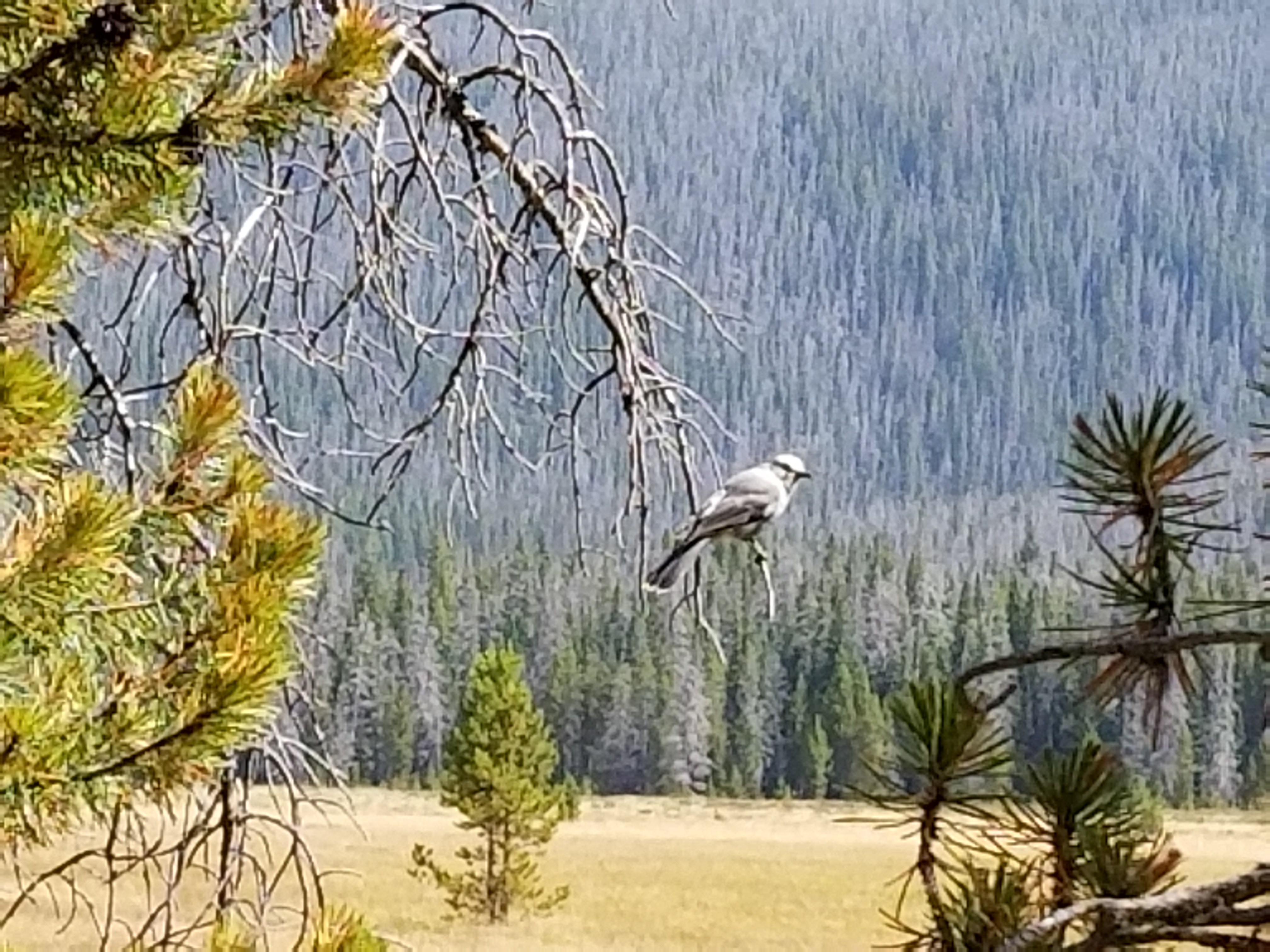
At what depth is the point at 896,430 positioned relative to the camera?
56.0 m

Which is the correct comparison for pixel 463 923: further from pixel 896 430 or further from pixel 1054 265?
pixel 1054 265

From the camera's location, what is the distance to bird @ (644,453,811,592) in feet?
4.83

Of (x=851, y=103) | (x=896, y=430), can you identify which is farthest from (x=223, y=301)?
→ (x=851, y=103)

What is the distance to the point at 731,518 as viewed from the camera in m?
1.51

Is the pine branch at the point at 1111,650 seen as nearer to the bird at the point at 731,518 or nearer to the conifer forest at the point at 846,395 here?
the conifer forest at the point at 846,395

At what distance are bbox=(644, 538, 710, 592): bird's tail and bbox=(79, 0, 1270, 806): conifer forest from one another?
0.02 m

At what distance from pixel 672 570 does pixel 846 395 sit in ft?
180

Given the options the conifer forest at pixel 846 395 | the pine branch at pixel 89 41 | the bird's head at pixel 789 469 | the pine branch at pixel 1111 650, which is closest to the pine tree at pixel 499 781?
the conifer forest at pixel 846 395

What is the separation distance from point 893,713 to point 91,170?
55 centimetres

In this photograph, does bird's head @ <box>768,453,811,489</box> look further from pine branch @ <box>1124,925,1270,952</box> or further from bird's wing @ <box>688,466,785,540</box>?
pine branch @ <box>1124,925,1270,952</box>

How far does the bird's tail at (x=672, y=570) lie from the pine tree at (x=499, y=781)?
8.44 meters

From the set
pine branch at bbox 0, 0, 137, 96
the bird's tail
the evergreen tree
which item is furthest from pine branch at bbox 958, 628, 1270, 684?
the bird's tail

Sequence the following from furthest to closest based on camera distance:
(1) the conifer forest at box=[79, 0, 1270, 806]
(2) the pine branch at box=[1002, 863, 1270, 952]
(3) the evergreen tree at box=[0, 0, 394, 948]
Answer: (1) the conifer forest at box=[79, 0, 1270, 806]
(3) the evergreen tree at box=[0, 0, 394, 948]
(2) the pine branch at box=[1002, 863, 1270, 952]

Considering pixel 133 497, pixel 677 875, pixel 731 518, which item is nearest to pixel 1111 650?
pixel 133 497
